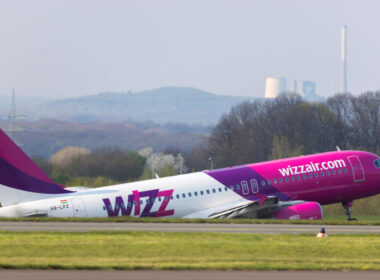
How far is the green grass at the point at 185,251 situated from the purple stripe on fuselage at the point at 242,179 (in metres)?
13.9

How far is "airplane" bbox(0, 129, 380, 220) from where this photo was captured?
1679 inches

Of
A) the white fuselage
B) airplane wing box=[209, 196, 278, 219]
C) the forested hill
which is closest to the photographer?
the white fuselage

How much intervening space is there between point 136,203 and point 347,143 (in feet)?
263

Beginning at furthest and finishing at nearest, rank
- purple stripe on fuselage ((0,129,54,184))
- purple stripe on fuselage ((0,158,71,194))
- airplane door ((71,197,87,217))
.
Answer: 1. airplane door ((71,197,87,217))
2. purple stripe on fuselage ((0,158,71,194))
3. purple stripe on fuselage ((0,129,54,184))

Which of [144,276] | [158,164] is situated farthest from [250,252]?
[158,164]

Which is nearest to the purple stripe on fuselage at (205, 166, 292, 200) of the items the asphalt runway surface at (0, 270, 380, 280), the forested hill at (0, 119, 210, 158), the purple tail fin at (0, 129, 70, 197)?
the purple tail fin at (0, 129, 70, 197)

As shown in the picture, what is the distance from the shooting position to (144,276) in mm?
23734

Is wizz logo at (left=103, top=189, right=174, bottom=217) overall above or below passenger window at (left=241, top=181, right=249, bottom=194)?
below

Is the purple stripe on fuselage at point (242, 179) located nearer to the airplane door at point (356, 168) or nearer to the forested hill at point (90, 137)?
the airplane door at point (356, 168)

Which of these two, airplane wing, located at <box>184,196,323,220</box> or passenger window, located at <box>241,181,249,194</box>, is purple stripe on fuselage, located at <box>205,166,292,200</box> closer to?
passenger window, located at <box>241,181,249,194</box>

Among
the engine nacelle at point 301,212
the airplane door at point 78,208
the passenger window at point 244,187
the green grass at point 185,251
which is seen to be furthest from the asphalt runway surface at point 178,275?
the passenger window at point 244,187

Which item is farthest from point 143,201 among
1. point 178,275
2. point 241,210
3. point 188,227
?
point 178,275

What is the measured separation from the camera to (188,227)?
36.9 meters

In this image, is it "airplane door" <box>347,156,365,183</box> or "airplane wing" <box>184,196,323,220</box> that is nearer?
"airplane wing" <box>184,196,323,220</box>
